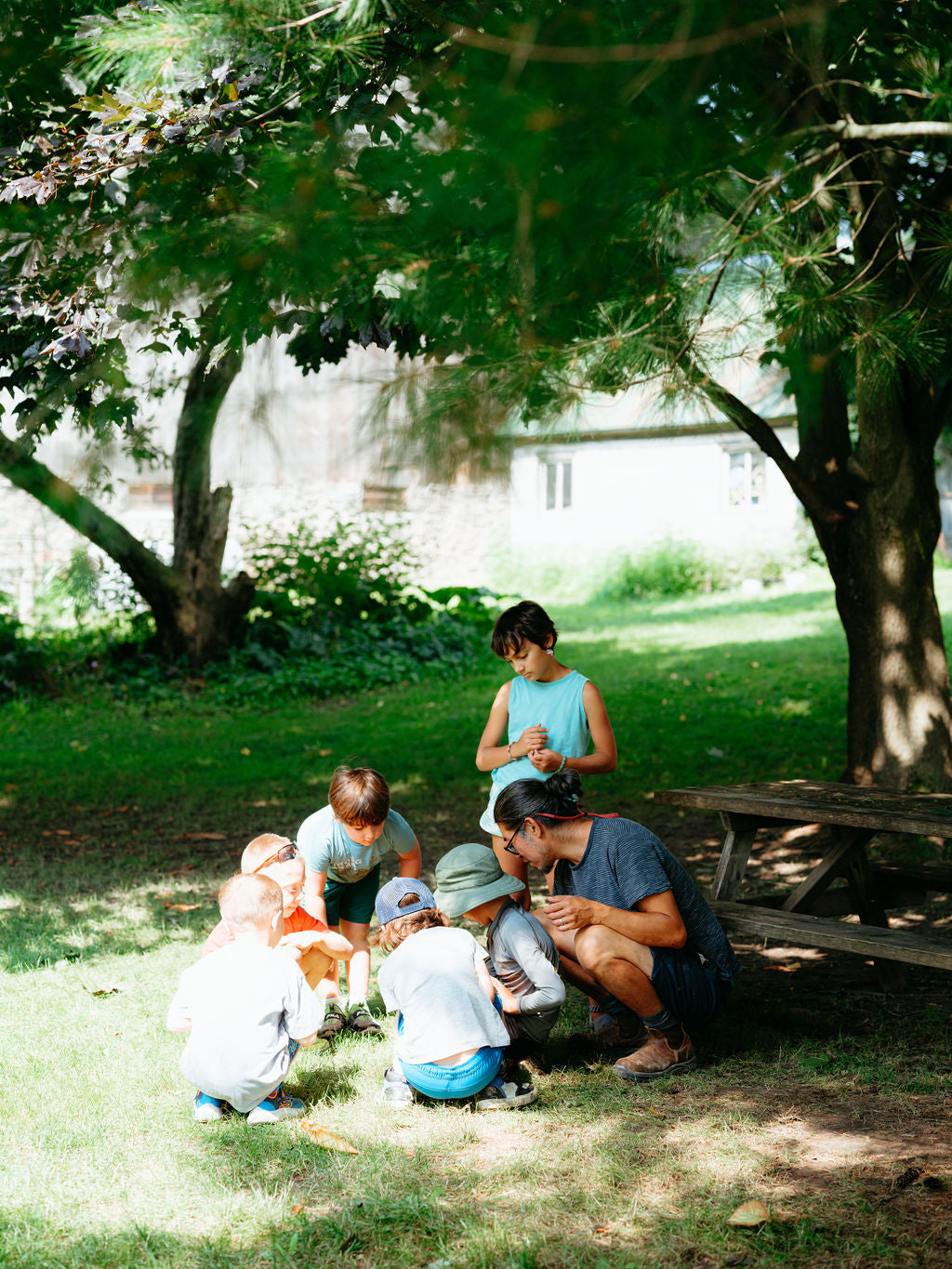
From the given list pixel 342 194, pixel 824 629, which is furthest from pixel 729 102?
pixel 824 629

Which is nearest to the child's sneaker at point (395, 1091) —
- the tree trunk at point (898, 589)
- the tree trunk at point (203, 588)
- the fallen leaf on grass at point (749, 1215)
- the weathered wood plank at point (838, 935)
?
the fallen leaf on grass at point (749, 1215)

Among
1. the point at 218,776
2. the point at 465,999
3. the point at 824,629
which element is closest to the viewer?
the point at 465,999

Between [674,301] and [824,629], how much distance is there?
1269cm

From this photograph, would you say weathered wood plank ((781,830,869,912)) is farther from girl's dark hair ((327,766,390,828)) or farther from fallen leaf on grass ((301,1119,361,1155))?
fallen leaf on grass ((301,1119,361,1155))

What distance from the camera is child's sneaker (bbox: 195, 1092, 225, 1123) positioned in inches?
140

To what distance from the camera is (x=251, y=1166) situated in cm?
325

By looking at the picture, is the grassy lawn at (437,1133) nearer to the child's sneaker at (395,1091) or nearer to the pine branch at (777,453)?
the child's sneaker at (395,1091)

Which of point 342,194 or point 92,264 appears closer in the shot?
point 342,194

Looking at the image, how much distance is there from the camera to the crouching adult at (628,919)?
3854mm

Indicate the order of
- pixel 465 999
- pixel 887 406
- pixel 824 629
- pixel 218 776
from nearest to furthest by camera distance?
pixel 465 999 < pixel 887 406 < pixel 218 776 < pixel 824 629

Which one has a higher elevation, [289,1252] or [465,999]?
[465,999]

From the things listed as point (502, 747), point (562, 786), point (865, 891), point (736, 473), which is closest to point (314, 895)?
point (502, 747)

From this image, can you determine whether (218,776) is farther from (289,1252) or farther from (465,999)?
(289,1252)

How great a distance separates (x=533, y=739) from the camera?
463cm
